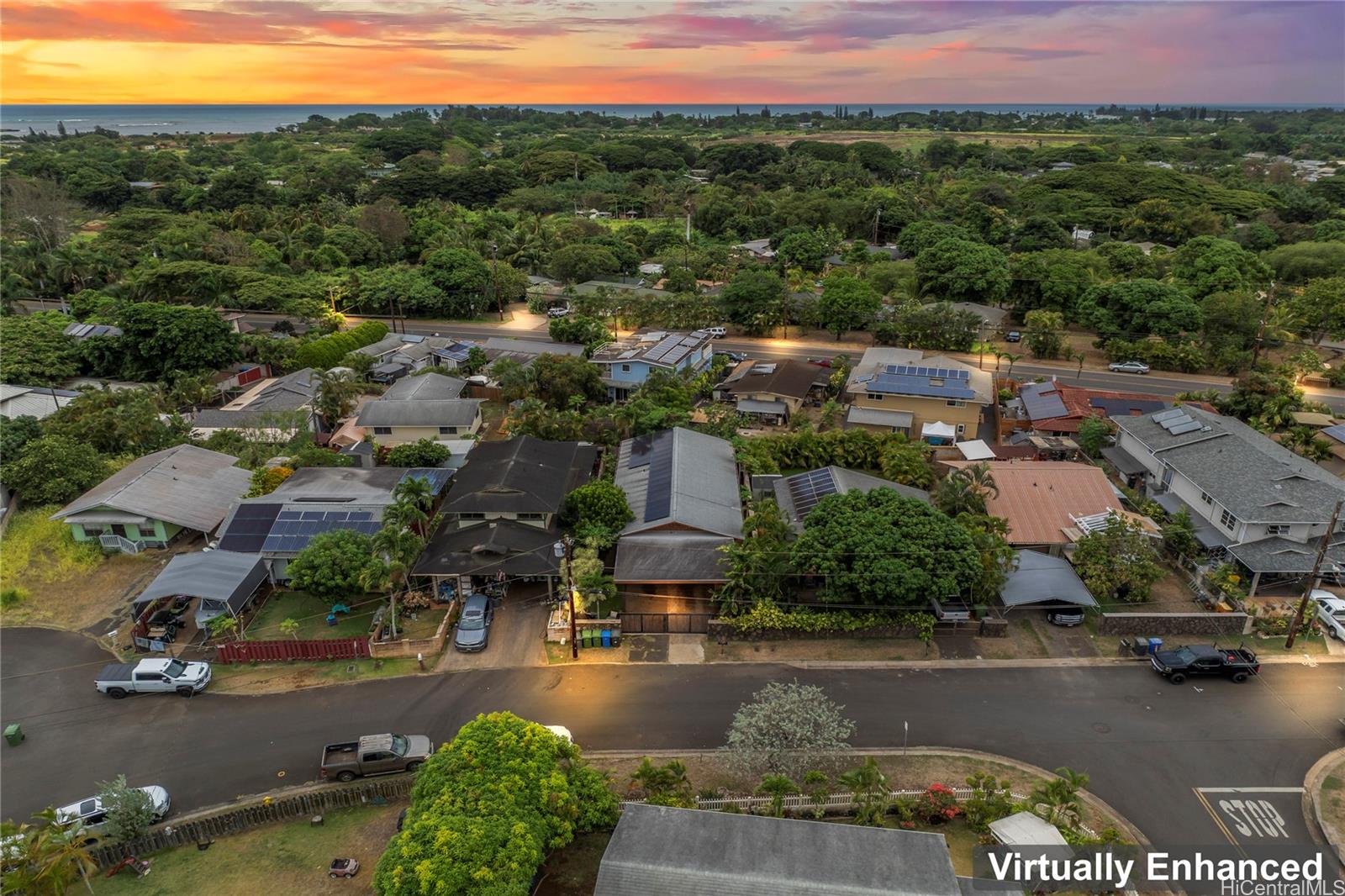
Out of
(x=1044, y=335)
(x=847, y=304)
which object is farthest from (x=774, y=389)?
(x=1044, y=335)

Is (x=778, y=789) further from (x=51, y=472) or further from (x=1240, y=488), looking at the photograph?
(x=51, y=472)

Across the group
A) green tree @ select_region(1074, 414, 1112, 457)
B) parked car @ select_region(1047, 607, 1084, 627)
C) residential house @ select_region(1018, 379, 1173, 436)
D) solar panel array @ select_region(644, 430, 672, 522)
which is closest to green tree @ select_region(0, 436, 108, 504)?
solar panel array @ select_region(644, 430, 672, 522)

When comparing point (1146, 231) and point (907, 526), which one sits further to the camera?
point (1146, 231)

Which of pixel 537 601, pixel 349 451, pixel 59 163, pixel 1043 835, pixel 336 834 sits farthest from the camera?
pixel 59 163

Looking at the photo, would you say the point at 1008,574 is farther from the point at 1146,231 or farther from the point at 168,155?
the point at 168,155

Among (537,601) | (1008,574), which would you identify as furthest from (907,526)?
(537,601)
